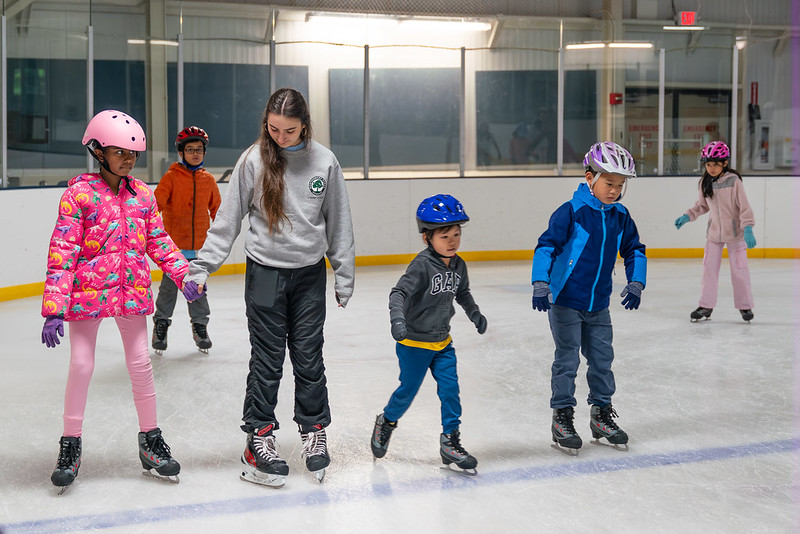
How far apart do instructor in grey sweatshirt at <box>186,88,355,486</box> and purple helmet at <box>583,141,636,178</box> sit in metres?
0.97

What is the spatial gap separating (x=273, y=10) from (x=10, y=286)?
4418mm

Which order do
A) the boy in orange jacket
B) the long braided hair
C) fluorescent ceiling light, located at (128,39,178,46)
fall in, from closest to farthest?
the long braided hair → the boy in orange jacket → fluorescent ceiling light, located at (128,39,178,46)

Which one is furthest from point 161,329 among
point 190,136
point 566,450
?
point 566,450

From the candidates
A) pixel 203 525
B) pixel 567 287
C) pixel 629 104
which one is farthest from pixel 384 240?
pixel 203 525

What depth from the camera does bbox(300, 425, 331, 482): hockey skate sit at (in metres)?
3.54

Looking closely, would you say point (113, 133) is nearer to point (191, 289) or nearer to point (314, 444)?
point (191, 289)

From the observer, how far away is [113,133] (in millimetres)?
3352

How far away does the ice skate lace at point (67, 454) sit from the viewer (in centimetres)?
345

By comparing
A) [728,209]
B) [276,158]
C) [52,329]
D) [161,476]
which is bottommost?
[161,476]

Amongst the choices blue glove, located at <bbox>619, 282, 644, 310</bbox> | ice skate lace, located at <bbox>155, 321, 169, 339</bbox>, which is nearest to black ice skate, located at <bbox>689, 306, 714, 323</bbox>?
blue glove, located at <bbox>619, 282, 644, 310</bbox>

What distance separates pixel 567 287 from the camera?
12.6 feet

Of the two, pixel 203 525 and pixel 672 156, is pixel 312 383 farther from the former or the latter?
pixel 672 156

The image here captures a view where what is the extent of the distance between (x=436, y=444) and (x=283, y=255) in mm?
1067

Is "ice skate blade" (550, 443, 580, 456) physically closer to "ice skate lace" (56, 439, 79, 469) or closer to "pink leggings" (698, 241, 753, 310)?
"ice skate lace" (56, 439, 79, 469)
